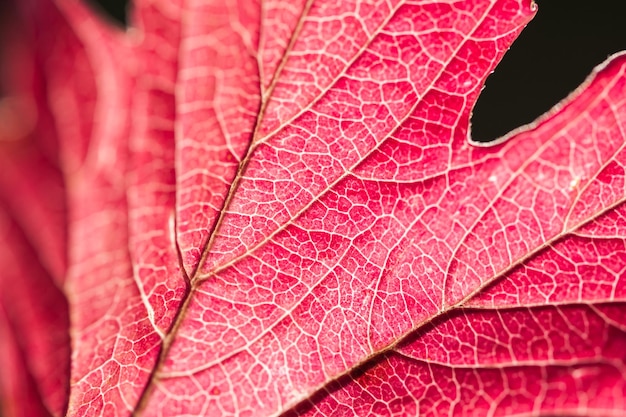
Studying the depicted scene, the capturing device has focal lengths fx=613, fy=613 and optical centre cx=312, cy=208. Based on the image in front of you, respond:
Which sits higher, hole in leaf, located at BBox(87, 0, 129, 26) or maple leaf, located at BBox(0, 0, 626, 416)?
maple leaf, located at BBox(0, 0, 626, 416)

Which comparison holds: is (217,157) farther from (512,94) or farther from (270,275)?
(512,94)

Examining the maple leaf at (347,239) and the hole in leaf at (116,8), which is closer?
the maple leaf at (347,239)

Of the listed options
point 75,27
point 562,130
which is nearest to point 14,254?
point 75,27

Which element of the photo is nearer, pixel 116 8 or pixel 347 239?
pixel 347 239

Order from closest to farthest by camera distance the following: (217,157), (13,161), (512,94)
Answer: (13,161) < (217,157) < (512,94)

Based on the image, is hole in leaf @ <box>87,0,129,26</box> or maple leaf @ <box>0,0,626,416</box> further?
hole in leaf @ <box>87,0,129,26</box>

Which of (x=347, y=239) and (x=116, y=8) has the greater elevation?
(x=347, y=239)

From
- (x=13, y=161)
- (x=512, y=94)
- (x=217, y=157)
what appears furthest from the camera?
(x=512, y=94)

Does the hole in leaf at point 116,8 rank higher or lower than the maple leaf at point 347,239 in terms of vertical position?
lower
